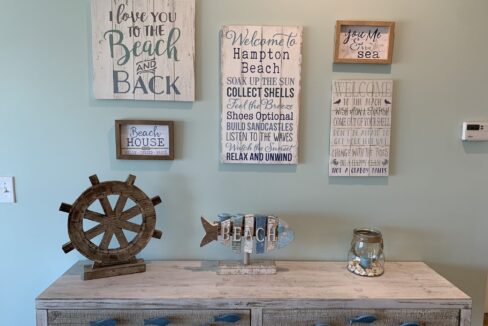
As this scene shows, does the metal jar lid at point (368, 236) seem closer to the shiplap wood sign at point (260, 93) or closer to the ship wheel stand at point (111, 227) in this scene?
the shiplap wood sign at point (260, 93)

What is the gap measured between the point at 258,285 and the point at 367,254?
487 mm

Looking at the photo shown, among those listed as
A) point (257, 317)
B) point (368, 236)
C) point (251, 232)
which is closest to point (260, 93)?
point (251, 232)

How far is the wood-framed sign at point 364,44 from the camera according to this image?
155 centimetres

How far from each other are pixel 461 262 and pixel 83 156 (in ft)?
5.83

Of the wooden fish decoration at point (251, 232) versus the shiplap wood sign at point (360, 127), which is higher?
the shiplap wood sign at point (360, 127)

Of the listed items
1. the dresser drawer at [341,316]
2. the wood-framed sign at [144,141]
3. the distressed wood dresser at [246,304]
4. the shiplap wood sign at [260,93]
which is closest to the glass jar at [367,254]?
the distressed wood dresser at [246,304]

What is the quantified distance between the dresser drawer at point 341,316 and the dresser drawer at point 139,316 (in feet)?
0.34

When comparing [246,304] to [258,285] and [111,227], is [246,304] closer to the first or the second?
[258,285]

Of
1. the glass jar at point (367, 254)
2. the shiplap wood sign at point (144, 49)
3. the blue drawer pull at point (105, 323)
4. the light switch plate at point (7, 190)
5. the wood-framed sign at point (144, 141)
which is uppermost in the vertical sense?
the shiplap wood sign at point (144, 49)

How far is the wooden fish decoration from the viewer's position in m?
1.49

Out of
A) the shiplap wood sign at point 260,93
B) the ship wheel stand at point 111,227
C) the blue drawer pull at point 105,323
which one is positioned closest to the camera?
the blue drawer pull at point 105,323

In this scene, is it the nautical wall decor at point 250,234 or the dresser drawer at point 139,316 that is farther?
the nautical wall decor at point 250,234

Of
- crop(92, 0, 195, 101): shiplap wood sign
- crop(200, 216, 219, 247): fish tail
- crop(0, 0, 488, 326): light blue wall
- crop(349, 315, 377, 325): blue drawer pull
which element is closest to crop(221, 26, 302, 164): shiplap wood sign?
crop(0, 0, 488, 326): light blue wall

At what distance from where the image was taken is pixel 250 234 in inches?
58.7
